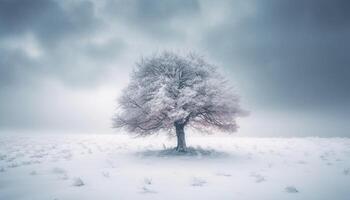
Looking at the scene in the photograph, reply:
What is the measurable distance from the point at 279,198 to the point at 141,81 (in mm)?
13809

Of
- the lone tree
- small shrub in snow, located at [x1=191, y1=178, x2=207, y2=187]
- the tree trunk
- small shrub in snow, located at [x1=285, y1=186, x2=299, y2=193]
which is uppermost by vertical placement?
the lone tree

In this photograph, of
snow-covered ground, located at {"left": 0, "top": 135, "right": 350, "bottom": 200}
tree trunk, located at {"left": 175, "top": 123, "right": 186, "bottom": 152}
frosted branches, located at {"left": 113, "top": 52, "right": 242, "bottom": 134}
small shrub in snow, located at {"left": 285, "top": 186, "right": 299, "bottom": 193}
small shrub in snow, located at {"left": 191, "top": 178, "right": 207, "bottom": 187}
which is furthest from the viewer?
tree trunk, located at {"left": 175, "top": 123, "right": 186, "bottom": 152}

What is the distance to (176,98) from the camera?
1856 cm

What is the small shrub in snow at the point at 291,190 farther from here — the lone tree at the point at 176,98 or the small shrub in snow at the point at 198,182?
the lone tree at the point at 176,98

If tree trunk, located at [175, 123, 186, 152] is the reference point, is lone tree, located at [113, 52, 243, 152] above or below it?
above

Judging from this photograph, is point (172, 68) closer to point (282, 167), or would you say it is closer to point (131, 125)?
point (131, 125)

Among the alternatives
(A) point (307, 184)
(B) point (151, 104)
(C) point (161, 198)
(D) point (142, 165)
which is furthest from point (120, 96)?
(A) point (307, 184)

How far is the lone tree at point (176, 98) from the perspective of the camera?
58.7 ft

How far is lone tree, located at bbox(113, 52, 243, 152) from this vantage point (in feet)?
58.7

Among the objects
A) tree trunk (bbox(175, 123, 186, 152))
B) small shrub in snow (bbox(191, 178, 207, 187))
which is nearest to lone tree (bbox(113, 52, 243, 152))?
tree trunk (bbox(175, 123, 186, 152))

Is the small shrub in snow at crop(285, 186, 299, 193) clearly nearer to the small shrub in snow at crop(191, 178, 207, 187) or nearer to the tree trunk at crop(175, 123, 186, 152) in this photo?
the small shrub in snow at crop(191, 178, 207, 187)

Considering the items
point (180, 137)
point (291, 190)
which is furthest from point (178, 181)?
point (180, 137)

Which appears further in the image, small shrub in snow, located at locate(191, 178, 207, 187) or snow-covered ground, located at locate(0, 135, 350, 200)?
small shrub in snow, located at locate(191, 178, 207, 187)

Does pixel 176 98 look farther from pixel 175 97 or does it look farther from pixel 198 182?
pixel 198 182
